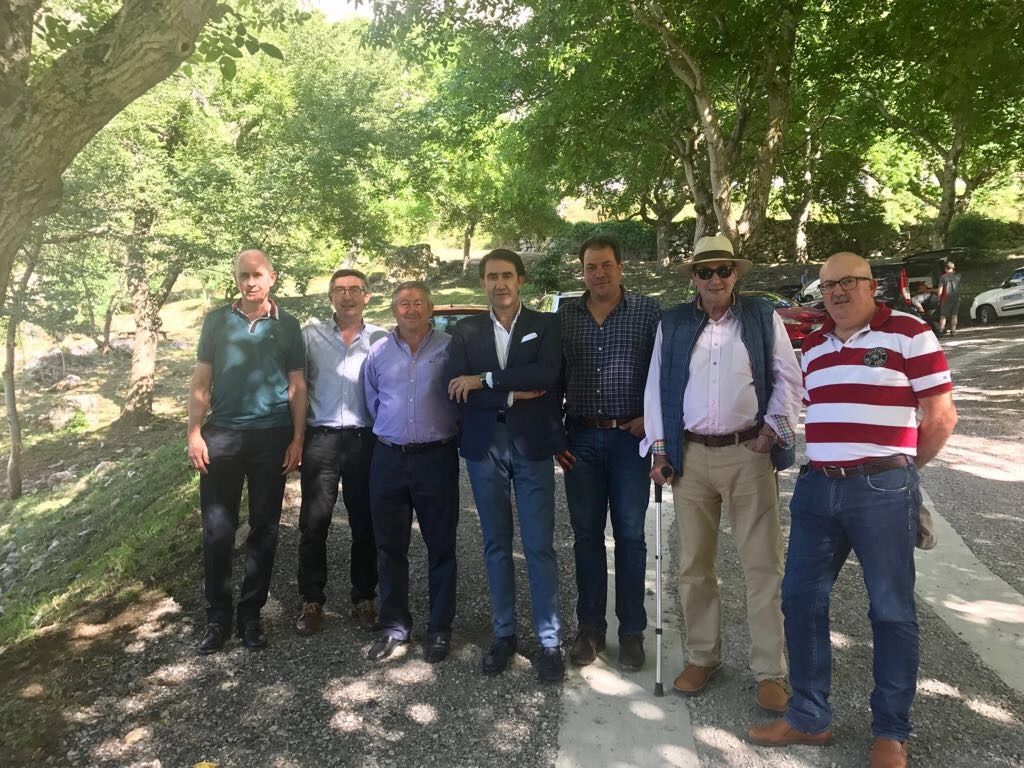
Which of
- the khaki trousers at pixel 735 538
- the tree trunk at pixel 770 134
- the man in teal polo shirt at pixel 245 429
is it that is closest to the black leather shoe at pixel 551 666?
the khaki trousers at pixel 735 538

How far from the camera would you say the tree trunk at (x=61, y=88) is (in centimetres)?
302

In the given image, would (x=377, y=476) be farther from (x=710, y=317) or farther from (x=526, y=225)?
(x=526, y=225)

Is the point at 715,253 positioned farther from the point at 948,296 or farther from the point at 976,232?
the point at 976,232

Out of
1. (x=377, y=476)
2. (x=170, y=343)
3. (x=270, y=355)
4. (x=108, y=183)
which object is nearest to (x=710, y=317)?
(x=377, y=476)

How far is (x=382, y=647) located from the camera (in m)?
3.95

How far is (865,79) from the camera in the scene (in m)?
18.4

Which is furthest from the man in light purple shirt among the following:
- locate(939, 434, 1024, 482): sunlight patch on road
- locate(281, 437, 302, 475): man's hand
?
locate(939, 434, 1024, 482): sunlight patch on road

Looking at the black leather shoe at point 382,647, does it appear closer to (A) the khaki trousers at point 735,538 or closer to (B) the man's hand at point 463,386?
(B) the man's hand at point 463,386

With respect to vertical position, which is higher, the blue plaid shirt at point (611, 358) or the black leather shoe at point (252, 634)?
the blue plaid shirt at point (611, 358)

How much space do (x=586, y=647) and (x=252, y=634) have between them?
1.94m

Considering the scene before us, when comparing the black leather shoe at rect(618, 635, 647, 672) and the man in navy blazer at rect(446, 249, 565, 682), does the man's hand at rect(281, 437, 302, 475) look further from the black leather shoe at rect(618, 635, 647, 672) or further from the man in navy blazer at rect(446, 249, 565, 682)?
the black leather shoe at rect(618, 635, 647, 672)

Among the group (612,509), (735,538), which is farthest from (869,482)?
(612,509)

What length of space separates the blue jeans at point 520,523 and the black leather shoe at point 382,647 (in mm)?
621

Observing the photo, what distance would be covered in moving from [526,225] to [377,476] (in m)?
34.4
